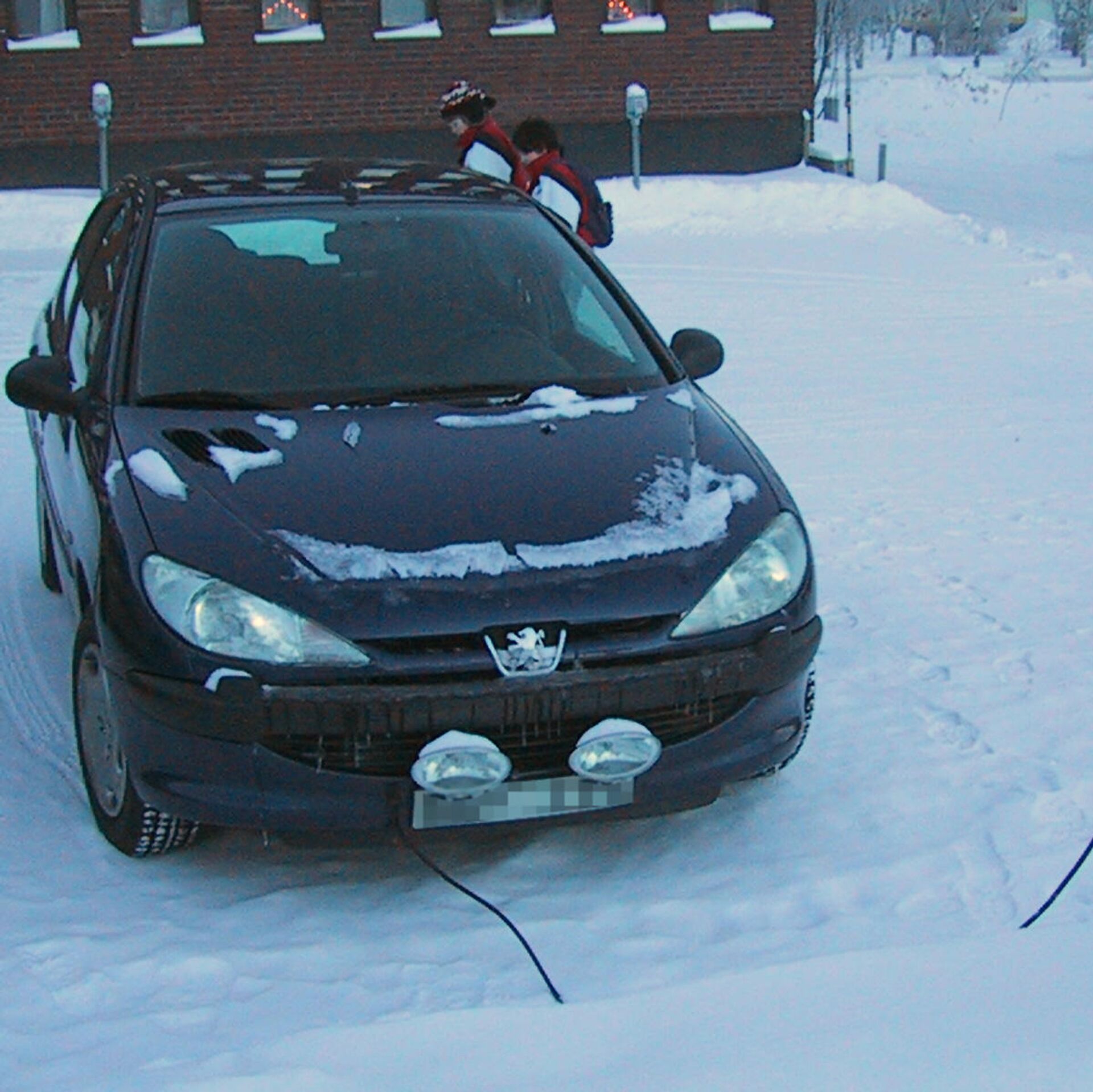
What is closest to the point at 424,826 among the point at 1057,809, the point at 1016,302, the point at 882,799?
the point at 882,799

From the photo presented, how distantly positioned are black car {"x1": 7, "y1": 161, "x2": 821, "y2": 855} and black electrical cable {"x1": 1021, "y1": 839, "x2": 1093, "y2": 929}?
26.5 inches

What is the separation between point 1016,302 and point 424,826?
9911 millimetres

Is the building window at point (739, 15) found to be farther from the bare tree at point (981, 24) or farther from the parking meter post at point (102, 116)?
the bare tree at point (981, 24)

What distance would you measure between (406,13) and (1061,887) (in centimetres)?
1863

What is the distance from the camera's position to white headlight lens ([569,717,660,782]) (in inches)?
146

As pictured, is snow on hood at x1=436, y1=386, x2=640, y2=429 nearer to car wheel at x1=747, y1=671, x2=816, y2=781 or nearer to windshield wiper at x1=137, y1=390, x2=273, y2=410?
windshield wiper at x1=137, y1=390, x2=273, y2=410

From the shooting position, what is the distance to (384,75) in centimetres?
2048

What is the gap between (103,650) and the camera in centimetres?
391

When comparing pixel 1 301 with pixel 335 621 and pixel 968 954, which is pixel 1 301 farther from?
pixel 968 954

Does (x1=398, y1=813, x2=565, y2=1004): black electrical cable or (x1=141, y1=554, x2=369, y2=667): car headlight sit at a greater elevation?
(x1=141, y1=554, x2=369, y2=667): car headlight

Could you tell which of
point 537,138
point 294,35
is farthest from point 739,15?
point 537,138

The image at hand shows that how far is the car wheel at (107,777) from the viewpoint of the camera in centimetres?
395

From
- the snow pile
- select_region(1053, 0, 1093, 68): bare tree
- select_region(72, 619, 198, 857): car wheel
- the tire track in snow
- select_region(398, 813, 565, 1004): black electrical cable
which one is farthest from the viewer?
select_region(1053, 0, 1093, 68): bare tree

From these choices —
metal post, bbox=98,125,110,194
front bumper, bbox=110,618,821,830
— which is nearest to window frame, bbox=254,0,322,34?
metal post, bbox=98,125,110,194
